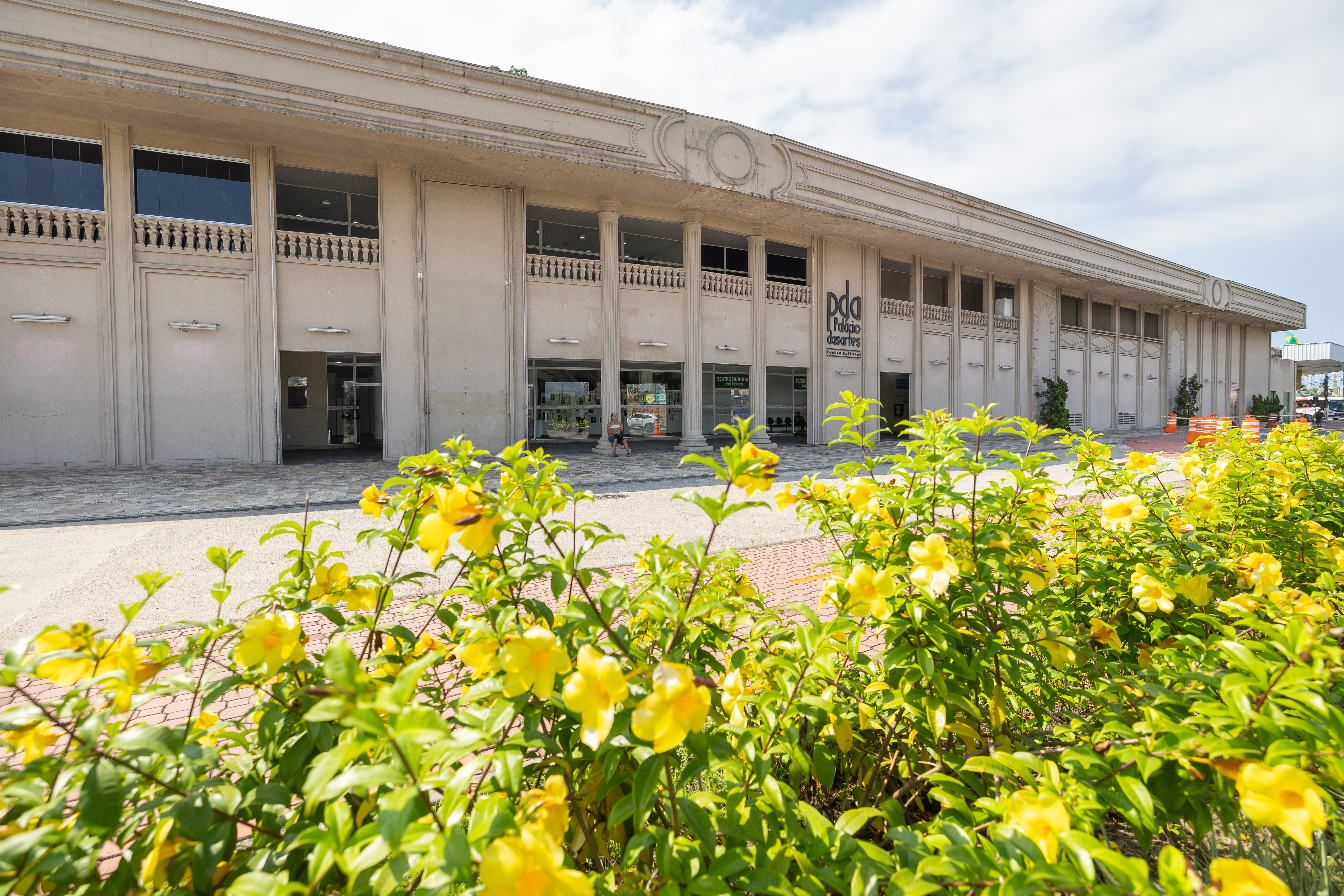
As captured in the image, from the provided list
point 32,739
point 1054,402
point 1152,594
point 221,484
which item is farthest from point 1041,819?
point 1054,402

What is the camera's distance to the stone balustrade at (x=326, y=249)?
594 inches

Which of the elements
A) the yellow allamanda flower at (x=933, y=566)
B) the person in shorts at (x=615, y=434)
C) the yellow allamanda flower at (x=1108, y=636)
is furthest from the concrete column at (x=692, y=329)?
the yellow allamanda flower at (x=933, y=566)

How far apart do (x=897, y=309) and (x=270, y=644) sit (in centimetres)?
2526

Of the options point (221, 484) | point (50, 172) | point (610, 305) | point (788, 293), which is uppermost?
point (50, 172)

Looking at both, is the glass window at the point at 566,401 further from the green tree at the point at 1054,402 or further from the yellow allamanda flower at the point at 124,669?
the green tree at the point at 1054,402

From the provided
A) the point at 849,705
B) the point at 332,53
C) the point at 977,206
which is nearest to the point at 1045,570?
the point at 849,705

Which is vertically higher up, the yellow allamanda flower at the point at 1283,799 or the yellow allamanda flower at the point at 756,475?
the yellow allamanda flower at the point at 756,475

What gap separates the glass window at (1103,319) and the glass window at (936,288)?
10.8 meters

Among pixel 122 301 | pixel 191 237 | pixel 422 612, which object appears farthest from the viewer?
pixel 191 237

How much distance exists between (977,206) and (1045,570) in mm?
25215

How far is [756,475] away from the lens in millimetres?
1405

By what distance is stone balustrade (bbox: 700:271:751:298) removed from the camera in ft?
64.8

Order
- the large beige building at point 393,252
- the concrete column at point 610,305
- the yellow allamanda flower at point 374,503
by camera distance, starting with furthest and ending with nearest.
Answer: the concrete column at point 610,305 < the large beige building at point 393,252 < the yellow allamanda flower at point 374,503

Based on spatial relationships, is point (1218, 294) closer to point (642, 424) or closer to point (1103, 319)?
point (1103, 319)
